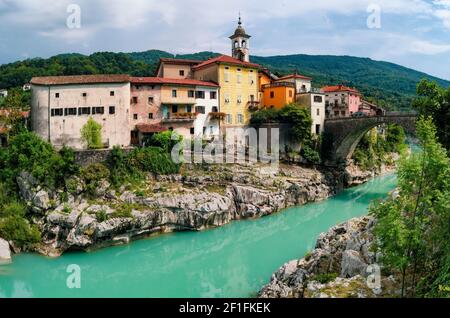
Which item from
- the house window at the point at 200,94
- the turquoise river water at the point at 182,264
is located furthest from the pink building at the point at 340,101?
the turquoise river water at the point at 182,264

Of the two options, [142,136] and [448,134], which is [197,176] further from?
[448,134]

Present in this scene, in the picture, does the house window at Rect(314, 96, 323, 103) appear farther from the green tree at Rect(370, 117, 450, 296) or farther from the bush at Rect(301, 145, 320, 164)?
the green tree at Rect(370, 117, 450, 296)

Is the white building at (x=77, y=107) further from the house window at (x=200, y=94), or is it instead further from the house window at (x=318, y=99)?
the house window at (x=318, y=99)

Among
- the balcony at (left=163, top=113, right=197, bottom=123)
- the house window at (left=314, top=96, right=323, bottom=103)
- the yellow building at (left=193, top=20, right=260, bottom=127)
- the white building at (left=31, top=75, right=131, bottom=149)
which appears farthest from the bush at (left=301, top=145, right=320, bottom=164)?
the white building at (left=31, top=75, right=131, bottom=149)

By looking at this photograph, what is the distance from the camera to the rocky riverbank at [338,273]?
1288 cm

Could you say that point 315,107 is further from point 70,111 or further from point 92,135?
point 70,111

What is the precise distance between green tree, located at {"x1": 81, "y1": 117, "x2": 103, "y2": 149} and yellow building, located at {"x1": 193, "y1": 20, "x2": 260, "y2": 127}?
1205 centimetres

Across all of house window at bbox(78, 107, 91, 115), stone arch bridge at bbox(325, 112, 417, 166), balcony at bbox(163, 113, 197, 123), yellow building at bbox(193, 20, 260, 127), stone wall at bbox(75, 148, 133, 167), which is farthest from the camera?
stone arch bridge at bbox(325, 112, 417, 166)

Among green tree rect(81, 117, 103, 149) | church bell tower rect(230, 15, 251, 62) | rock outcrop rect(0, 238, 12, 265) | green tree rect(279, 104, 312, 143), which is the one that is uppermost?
church bell tower rect(230, 15, 251, 62)

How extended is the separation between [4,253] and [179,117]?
58.8 feet

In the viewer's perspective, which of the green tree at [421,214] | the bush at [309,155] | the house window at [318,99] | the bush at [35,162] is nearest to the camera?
the green tree at [421,214]

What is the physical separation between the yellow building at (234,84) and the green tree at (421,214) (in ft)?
95.6

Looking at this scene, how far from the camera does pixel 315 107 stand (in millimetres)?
42062

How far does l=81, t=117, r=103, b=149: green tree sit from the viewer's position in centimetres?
3219
